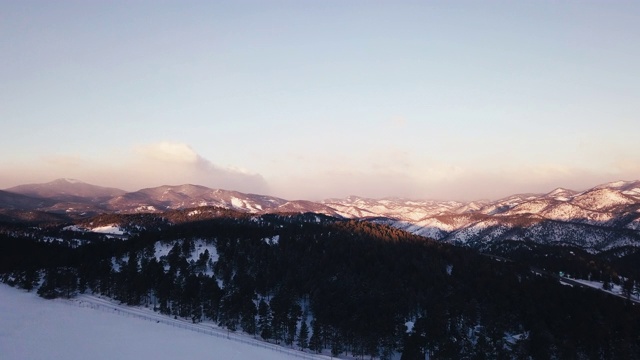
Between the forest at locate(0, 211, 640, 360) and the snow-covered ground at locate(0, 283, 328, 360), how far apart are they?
31.1ft

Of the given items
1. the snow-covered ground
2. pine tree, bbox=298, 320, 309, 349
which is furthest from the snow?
pine tree, bbox=298, 320, 309, 349

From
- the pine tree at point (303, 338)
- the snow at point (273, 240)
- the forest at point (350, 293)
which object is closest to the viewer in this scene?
the forest at point (350, 293)

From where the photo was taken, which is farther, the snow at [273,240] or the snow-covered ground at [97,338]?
the snow at [273,240]

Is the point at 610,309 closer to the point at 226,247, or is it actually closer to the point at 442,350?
the point at 442,350

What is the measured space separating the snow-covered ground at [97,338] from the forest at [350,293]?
9.48 meters

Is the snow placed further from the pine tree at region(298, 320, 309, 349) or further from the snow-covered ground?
the pine tree at region(298, 320, 309, 349)

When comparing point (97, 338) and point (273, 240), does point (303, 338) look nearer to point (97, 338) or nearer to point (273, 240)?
point (97, 338)

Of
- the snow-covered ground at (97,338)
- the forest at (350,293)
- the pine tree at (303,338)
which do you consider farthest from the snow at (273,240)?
the pine tree at (303,338)

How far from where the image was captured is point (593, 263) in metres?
187

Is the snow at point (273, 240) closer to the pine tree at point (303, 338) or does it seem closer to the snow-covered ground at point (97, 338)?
the snow-covered ground at point (97, 338)

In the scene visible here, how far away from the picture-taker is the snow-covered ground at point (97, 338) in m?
80.2

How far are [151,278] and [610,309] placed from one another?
398ft

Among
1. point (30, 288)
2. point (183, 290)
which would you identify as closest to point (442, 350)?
point (183, 290)

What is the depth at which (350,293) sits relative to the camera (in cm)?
11825
